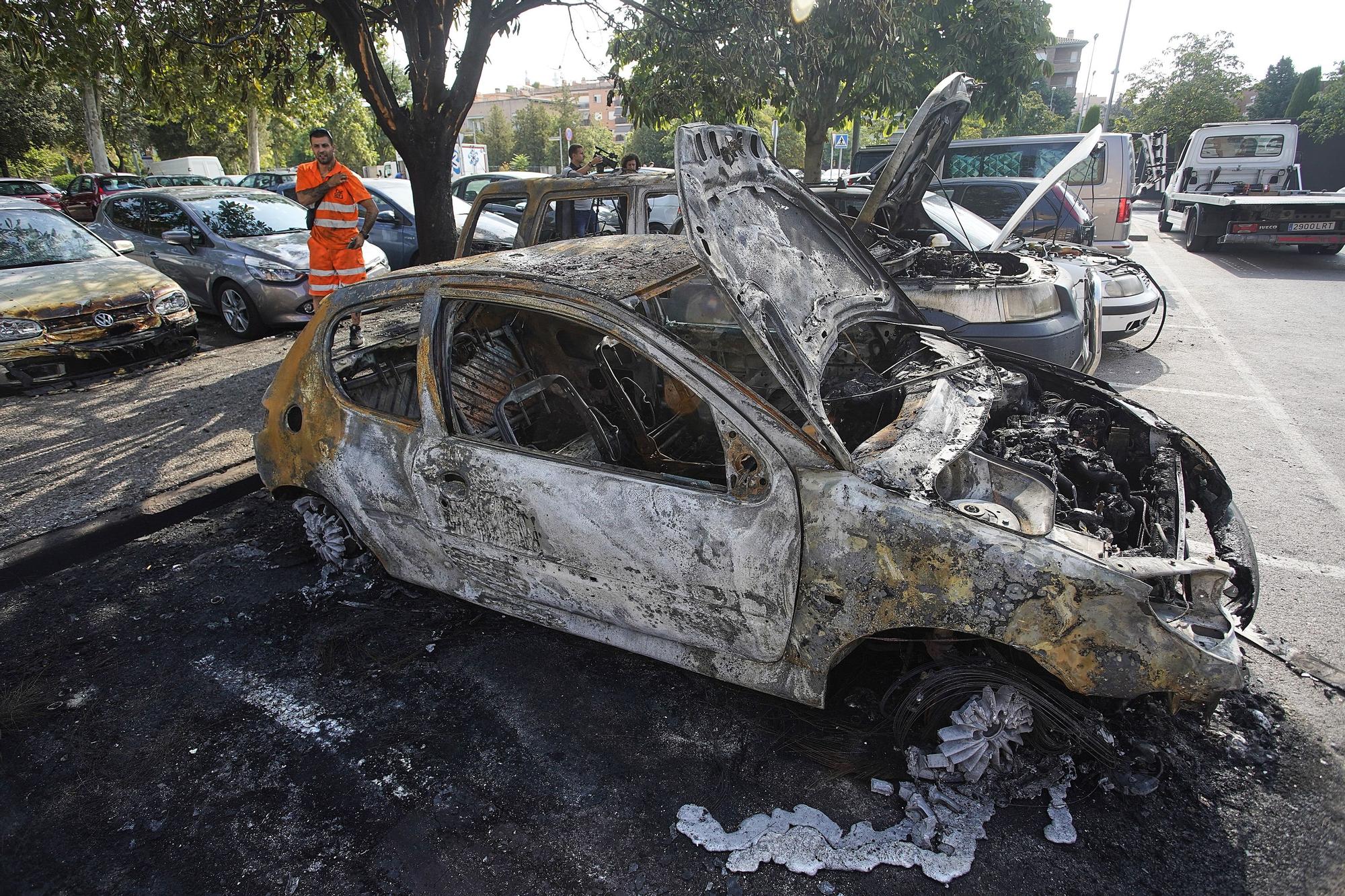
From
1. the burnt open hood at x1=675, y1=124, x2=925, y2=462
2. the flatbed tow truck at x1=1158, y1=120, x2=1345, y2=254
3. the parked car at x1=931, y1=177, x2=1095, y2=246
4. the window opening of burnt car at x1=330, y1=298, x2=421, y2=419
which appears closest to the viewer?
the burnt open hood at x1=675, y1=124, x2=925, y2=462

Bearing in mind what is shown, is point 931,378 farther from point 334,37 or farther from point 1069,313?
point 334,37

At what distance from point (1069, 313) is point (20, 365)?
8264 millimetres

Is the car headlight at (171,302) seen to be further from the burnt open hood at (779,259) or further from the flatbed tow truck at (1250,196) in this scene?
the flatbed tow truck at (1250,196)

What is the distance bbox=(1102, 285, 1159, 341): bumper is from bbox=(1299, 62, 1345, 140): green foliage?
26767 millimetres

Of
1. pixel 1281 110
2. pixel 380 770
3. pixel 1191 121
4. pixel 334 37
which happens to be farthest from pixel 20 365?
pixel 1281 110

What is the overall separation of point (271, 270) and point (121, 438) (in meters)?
3.30

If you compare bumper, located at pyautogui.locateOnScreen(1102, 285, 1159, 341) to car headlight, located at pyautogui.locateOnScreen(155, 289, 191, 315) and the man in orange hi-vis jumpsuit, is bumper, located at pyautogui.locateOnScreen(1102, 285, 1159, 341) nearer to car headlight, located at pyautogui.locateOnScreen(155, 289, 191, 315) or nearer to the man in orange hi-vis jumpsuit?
the man in orange hi-vis jumpsuit

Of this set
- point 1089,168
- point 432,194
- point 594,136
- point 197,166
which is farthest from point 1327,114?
point 197,166

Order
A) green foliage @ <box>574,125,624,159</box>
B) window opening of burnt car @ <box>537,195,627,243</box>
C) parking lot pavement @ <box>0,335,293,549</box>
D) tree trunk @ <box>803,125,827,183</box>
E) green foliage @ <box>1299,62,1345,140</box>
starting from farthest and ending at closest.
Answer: green foliage @ <box>574,125,624,159</box>, green foliage @ <box>1299,62,1345,140</box>, tree trunk @ <box>803,125,827,183</box>, window opening of burnt car @ <box>537,195,627,243</box>, parking lot pavement @ <box>0,335,293,549</box>

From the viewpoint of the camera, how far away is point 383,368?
11.9ft

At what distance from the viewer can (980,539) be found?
2074 millimetres

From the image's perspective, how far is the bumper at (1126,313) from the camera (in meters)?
6.81

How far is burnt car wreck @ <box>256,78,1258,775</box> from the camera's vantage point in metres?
2.12

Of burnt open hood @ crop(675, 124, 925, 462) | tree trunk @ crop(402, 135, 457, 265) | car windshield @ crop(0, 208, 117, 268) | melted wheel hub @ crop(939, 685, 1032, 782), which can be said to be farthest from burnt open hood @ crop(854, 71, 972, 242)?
car windshield @ crop(0, 208, 117, 268)
